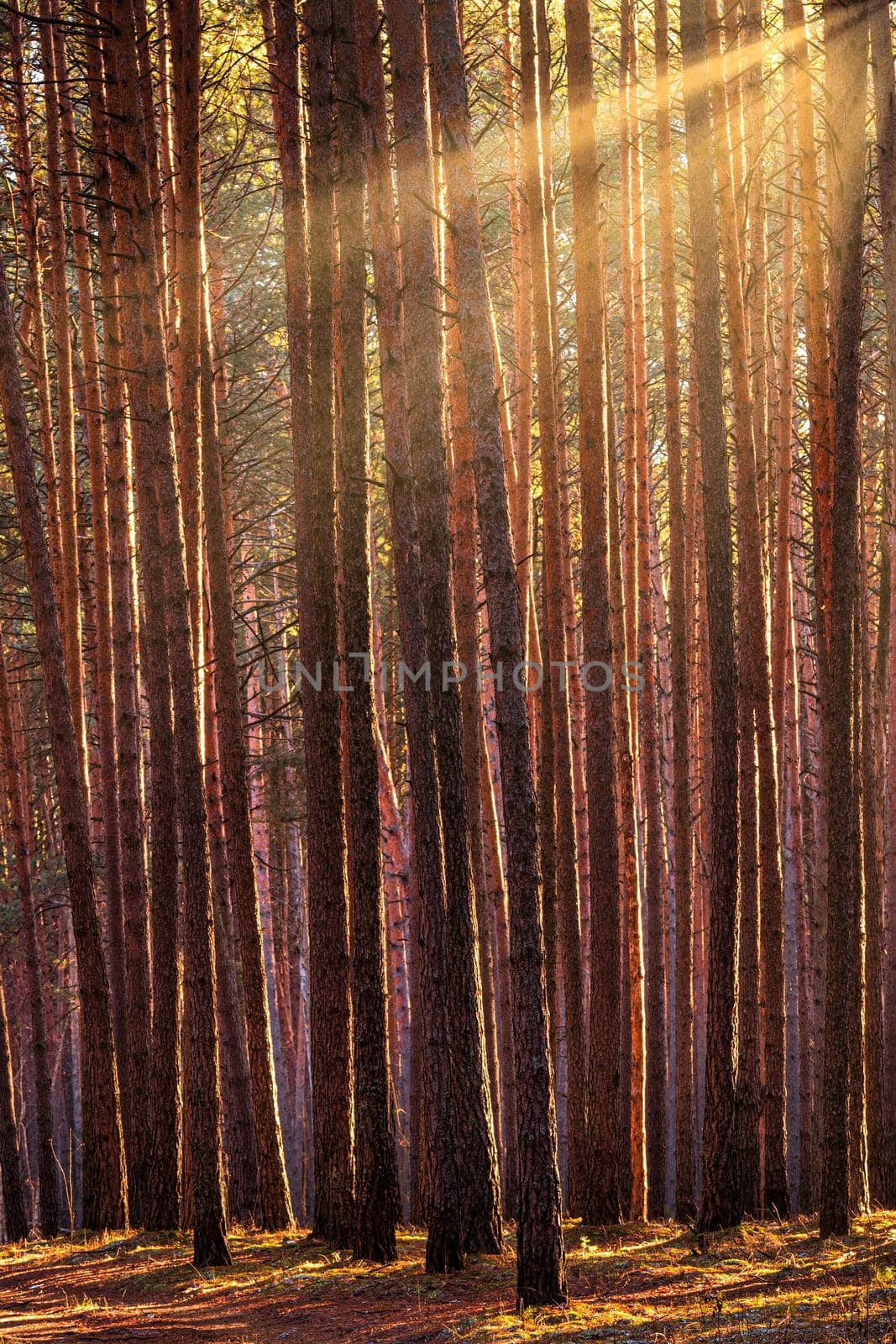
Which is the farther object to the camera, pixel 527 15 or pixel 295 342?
pixel 527 15

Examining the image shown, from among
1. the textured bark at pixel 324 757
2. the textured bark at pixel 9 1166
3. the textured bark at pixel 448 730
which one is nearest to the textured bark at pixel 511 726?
the textured bark at pixel 448 730

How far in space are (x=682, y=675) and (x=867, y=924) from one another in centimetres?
281

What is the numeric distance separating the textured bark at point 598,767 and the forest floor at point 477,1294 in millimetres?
641

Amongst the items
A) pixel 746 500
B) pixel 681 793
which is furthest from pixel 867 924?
pixel 746 500

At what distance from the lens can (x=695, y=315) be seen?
8.29m

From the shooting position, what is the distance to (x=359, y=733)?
27.2 feet

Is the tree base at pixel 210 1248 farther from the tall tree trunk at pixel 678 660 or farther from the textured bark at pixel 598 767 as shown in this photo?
the tall tree trunk at pixel 678 660

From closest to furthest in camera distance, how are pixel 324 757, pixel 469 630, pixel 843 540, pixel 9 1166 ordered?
pixel 843 540, pixel 324 757, pixel 469 630, pixel 9 1166

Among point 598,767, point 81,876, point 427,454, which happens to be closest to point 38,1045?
point 81,876

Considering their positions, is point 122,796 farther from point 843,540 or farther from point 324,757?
point 843,540

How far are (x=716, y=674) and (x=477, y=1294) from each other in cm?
385

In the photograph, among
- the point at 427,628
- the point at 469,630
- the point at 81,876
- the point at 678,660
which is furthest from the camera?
the point at 678,660

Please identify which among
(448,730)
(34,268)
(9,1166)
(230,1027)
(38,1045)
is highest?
(34,268)

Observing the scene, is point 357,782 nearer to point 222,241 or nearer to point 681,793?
point 681,793
